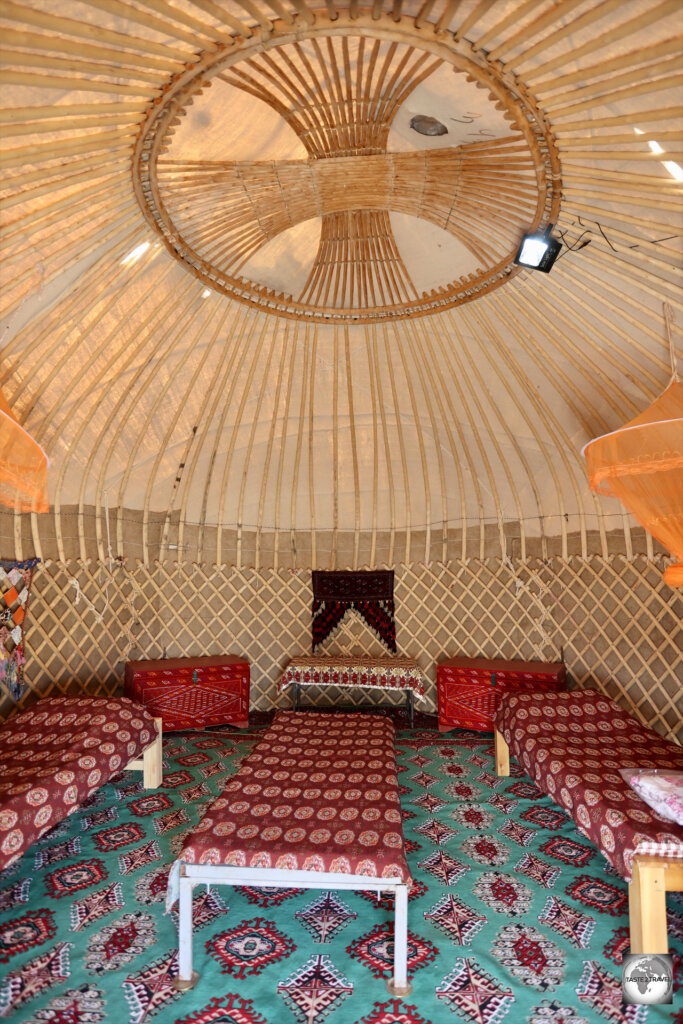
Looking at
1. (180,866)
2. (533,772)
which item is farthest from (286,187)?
(533,772)

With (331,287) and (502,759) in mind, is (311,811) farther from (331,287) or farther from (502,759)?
(331,287)

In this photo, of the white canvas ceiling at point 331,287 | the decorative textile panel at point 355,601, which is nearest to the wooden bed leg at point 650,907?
the white canvas ceiling at point 331,287

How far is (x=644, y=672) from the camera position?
4.00m

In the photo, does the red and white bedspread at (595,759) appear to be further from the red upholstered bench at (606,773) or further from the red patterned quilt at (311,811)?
the red patterned quilt at (311,811)

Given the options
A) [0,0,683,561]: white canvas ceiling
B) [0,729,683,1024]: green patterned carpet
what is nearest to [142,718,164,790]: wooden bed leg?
[0,729,683,1024]: green patterned carpet

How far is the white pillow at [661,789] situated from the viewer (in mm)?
2082

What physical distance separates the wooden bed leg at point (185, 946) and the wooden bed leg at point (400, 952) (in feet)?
1.94

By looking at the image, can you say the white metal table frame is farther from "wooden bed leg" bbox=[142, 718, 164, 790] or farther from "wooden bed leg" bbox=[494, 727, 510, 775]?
"wooden bed leg" bbox=[494, 727, 510, 775]

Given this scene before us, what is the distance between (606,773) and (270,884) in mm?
1404

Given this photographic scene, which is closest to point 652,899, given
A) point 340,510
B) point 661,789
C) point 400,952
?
point 661,789

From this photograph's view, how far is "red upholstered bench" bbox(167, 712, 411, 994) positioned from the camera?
76.5 inches

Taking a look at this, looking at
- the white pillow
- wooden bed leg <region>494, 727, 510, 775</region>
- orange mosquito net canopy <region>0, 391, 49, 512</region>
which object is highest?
orange mosquito net canopy <region>0, 391, 49, 512</region>

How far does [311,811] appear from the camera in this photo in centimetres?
228

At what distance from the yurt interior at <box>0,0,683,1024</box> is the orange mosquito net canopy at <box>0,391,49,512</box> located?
0.02 meters
